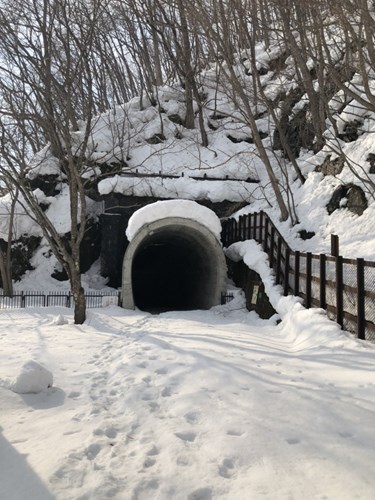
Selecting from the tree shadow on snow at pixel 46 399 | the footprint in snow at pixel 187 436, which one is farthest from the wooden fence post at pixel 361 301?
the tree shadow on snow at pixel 46 399

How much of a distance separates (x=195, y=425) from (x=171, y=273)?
Answer: 2465 cm

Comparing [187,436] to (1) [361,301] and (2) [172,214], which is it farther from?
(2) [172,214]

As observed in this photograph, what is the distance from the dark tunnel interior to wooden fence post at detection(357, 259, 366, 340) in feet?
33.2

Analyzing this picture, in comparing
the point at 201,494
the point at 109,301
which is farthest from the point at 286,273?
the point at 201,494

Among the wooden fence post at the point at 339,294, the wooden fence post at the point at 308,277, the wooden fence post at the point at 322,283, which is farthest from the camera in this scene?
the wooden fence post at the point at 308,277

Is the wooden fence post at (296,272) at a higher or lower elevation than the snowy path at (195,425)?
higher

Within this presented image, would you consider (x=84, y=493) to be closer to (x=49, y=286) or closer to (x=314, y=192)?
(x=314, y=192)

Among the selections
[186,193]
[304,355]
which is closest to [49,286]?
[186,193]

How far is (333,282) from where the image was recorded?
8.32 metres

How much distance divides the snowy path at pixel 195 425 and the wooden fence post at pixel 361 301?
1.04 ft

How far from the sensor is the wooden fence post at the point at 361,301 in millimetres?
6848

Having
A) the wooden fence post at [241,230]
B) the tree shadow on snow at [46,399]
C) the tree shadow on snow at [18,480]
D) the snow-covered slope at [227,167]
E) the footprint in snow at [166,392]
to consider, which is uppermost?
the snow-covered slope at [227,167]

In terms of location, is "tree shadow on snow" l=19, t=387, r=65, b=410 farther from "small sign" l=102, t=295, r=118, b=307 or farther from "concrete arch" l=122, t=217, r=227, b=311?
"small sign" l=102, t=295, r=118, b=307

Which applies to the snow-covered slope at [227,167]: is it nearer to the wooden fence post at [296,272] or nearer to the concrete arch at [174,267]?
the wooden fence post at [296,272]
